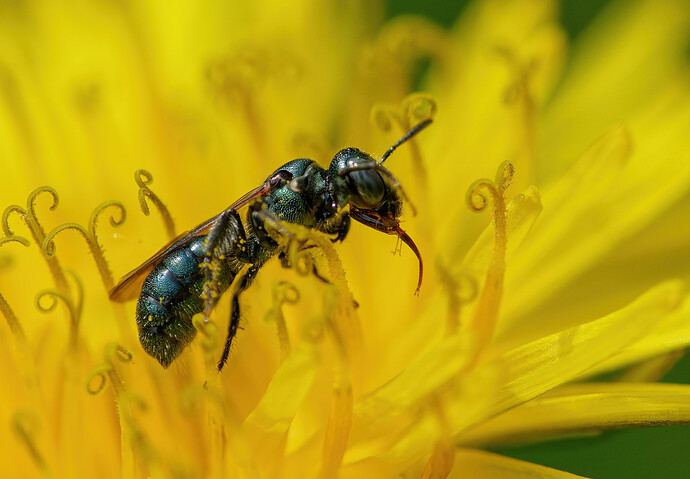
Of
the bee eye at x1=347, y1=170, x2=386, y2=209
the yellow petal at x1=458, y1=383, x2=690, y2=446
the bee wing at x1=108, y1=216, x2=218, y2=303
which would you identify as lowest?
the yellow petal at x1=458, y1=383, x2=690, y2=446

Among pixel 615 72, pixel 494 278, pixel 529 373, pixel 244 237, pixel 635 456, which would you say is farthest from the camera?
Answer: pixel 615 72

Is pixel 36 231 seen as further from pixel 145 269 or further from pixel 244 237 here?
pixel 244 237

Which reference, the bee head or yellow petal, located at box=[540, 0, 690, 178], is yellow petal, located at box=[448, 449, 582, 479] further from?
yellow petal, located at box=[540, 0, 690, 178]

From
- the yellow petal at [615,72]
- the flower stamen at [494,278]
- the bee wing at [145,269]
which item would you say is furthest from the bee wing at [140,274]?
the yellow petal at [615,72]

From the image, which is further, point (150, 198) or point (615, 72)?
point (615, 72)

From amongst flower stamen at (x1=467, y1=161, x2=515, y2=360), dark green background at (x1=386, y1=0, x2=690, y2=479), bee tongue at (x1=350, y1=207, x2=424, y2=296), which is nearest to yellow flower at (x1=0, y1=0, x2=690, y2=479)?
flower stamen at (x1=467, y1=161, x2=515, y2=360)

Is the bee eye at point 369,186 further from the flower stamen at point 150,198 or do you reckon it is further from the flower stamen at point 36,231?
the flower stamen at point 36,231

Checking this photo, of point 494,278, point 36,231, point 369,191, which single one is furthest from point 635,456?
point 36,231
